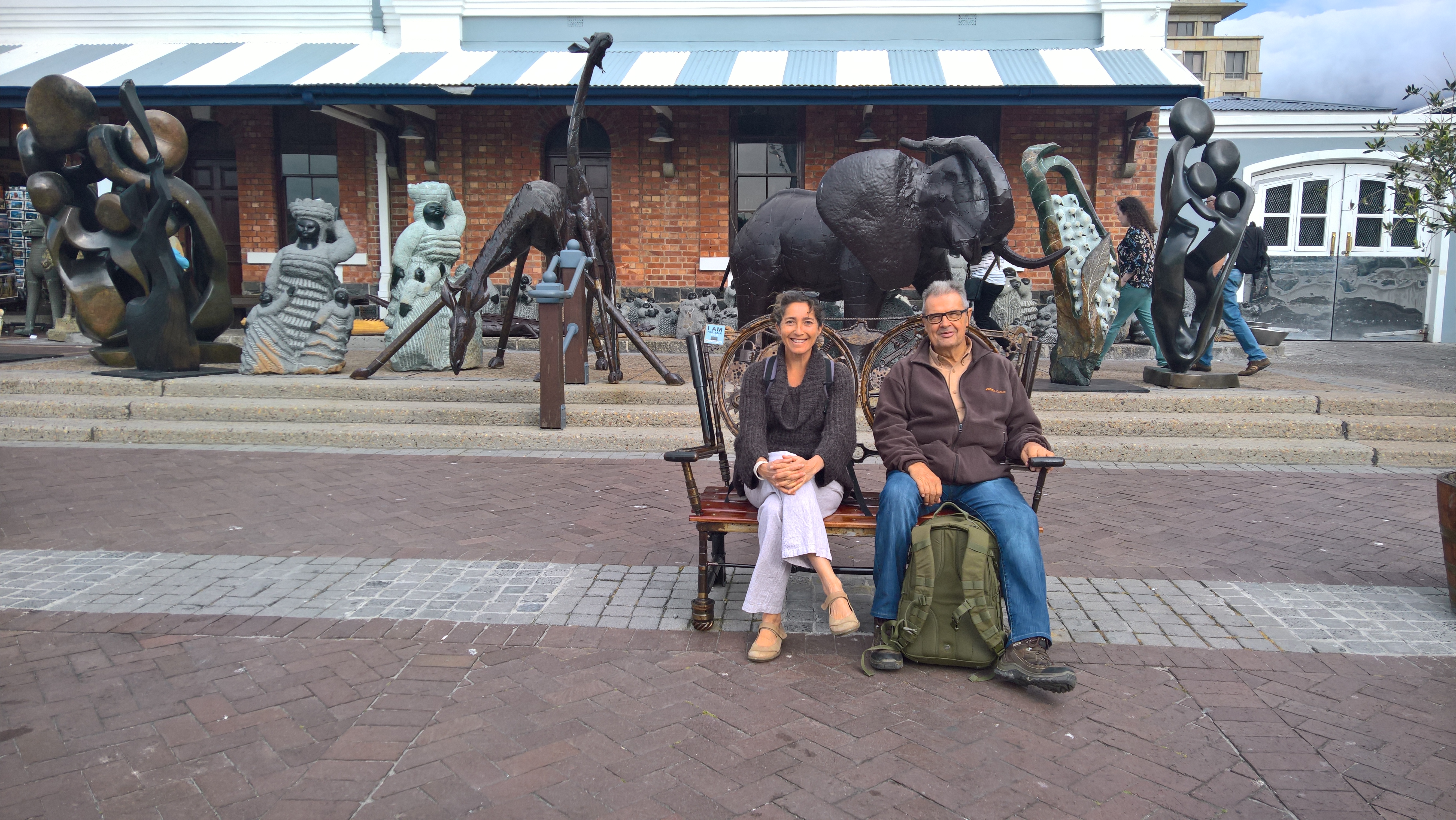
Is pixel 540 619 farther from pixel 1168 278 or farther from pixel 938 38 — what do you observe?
pixel 938 38

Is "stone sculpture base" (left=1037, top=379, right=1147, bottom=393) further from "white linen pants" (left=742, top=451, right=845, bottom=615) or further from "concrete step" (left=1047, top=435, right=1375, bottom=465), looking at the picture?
"white linen pants" (left=742, top=451, right=845, bottom=615)

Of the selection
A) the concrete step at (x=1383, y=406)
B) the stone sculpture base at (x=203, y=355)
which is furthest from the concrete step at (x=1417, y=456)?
the stone sculpture base at (x=203, y=355)

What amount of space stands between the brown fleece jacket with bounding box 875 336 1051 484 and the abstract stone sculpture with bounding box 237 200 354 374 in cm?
668

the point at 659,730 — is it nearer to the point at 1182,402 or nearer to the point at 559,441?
the point at 559,441

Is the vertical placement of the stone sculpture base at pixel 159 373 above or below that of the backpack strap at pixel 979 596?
above

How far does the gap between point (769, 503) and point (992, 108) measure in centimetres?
1178

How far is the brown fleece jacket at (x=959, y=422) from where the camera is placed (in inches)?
144

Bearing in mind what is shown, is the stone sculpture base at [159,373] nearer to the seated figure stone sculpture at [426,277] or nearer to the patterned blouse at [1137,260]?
the seated figure stone sculpture at [426,277]

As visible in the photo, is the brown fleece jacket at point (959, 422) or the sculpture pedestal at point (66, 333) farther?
the sculpture pedestal at point (66, 333)

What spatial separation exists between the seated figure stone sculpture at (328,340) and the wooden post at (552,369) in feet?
8.65

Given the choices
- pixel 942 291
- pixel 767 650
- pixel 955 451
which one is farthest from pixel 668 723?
pixel 942 291

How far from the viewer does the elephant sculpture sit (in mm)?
6703

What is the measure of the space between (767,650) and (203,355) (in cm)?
820

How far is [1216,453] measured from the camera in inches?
274
